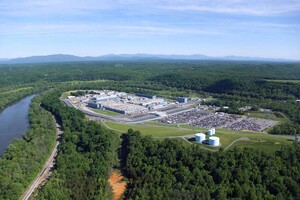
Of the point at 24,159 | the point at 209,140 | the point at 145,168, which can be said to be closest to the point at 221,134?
the point at 209,140

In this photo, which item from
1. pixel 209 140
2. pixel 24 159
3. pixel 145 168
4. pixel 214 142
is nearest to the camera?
pixel 145 168

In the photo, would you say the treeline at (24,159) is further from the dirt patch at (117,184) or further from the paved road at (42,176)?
the dirt patch at (117,184)

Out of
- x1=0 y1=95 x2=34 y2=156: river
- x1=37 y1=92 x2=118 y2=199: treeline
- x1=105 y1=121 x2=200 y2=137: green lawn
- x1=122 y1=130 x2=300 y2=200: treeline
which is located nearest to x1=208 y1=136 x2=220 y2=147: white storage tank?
x1=122 y1=130 x2=300 y2=200: treeline

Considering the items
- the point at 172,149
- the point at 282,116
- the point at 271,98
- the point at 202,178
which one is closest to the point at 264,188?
the point at 202,178

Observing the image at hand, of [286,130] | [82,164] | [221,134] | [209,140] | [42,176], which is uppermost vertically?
[286,130]

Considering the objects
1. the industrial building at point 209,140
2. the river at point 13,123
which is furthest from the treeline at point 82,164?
the industrial building at point 209,140

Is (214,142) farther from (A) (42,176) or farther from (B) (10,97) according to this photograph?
(B) (10,97)
